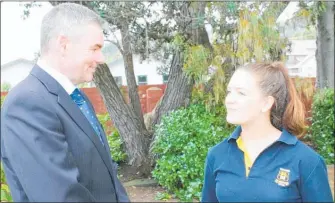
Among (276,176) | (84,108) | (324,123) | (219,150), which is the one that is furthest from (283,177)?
(324,123)

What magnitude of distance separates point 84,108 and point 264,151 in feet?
2.29

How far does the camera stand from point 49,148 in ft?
4.27

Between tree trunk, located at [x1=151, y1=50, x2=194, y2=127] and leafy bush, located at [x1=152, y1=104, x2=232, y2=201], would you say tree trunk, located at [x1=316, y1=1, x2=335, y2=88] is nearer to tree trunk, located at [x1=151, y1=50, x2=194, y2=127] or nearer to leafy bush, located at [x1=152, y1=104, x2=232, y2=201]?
tree trunk, located at [x1=151, y1=50, x2=194, y2=127]

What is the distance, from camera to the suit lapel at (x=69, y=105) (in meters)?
1.45

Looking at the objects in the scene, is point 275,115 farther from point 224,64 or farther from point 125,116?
point 125,116

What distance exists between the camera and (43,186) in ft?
4.22

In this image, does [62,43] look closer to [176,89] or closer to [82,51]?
[82,51]

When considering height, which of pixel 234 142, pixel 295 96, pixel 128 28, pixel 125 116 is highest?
pixel 128 28

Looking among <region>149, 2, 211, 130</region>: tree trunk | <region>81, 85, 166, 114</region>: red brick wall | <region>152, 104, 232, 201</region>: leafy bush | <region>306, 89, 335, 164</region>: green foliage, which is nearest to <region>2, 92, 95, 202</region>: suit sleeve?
<region>152, 104, 232, 201</region>: leafy bush

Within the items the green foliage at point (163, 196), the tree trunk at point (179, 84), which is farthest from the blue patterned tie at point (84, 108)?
the green foliage at point (163, 196)

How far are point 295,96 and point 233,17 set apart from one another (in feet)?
9.52

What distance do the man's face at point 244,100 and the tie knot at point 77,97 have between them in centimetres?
56

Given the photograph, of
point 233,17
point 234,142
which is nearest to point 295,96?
point 234,142

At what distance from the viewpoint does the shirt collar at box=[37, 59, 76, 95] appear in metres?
1.51
